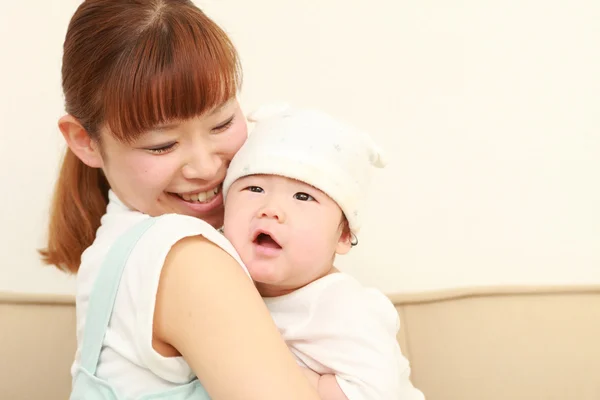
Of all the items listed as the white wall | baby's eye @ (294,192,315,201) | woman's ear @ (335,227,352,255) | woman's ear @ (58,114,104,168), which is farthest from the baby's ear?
the white wall

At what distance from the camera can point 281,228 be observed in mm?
1073

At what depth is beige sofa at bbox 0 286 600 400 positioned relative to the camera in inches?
62.9

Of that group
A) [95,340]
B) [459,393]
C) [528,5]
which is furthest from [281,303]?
[528,5]

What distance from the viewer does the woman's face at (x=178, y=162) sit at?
1.12m

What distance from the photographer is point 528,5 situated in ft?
6.61

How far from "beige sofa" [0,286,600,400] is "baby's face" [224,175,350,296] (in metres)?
0.67

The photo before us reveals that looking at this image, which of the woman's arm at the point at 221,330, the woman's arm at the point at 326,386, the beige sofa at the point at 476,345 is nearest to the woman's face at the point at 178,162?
the woman's arm at the point at 221,330

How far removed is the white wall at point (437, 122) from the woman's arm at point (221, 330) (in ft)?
3.45

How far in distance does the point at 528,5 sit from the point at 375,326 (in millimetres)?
1331

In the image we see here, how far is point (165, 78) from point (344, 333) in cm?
48

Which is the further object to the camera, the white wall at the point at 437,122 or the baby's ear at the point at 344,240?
the white wall at the point at 437,122

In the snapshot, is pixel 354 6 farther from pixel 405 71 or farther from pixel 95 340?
pixel 95 340

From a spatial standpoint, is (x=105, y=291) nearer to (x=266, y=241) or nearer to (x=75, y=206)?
(x=266, y=241)

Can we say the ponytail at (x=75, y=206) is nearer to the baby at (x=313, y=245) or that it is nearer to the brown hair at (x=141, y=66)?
the brown hair at (x=141, y=66)
